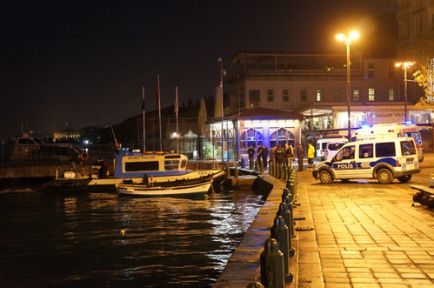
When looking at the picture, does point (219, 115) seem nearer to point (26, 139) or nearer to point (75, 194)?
point (75, 194)

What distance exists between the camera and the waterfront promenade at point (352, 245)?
25.1ft

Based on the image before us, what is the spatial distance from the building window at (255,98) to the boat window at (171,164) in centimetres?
2463

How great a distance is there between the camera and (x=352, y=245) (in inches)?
392

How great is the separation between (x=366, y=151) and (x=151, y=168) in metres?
15.1

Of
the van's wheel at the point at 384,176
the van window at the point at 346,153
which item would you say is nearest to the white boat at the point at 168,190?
the van window at the point at 346,153

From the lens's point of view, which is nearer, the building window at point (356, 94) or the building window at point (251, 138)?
the building window at point (251, 138)

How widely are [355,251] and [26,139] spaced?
47.9 metres

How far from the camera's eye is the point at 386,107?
5028 centimetres

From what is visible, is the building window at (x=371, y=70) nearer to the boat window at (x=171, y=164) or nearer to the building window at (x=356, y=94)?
the building window at (x=356, y=94)

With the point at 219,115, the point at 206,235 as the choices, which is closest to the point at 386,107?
the point at 219,115

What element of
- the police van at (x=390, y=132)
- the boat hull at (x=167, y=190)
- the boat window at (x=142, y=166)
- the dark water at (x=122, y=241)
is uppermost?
the police van at (x=390, y=132)

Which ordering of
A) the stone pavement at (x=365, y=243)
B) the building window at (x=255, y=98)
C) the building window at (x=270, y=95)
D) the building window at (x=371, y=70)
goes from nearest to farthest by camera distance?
the stone pavement at (x=365, y=243), the building window at (x=255, y=98), the building window at (x=270, y=95), the building window at (x=371, y=70)

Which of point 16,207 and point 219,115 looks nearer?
point 16,207

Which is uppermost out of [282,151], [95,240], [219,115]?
[219,115]
